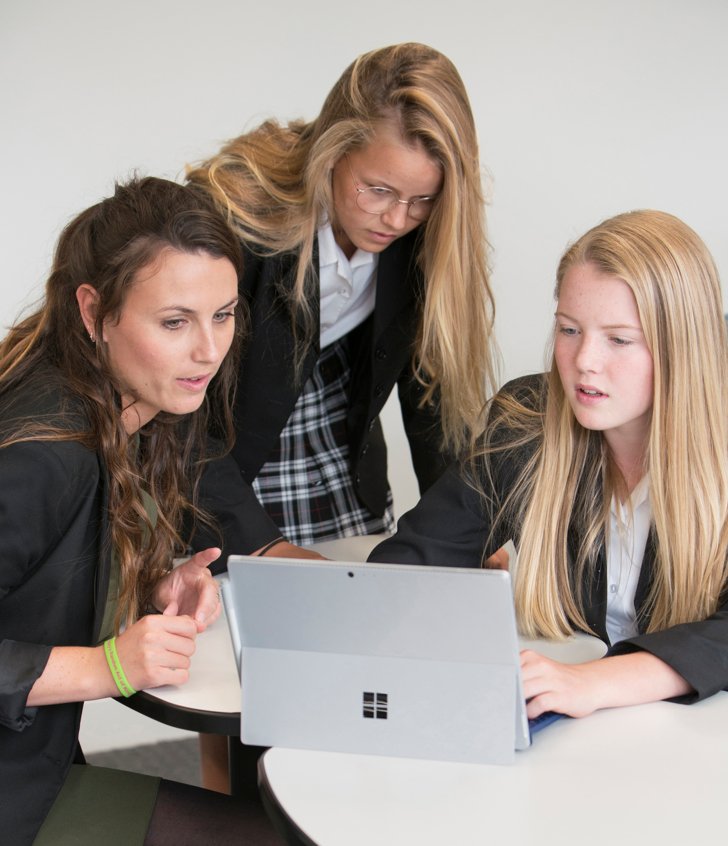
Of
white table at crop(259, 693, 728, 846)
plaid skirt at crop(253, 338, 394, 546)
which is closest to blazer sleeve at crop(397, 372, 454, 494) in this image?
plaid skirt at crop(253, 338, 394, 546)

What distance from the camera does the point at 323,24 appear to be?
9.59 ft

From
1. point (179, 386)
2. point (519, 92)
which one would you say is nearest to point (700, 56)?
point (519, 92)

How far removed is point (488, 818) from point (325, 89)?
2.29 meters

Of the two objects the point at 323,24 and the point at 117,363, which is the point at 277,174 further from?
the point at 323,24

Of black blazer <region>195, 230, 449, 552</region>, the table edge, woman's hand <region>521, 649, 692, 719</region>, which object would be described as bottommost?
the table edge

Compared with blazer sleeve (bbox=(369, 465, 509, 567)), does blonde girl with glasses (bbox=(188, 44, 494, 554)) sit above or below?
above

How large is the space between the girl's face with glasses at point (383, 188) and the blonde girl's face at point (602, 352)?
0.34m

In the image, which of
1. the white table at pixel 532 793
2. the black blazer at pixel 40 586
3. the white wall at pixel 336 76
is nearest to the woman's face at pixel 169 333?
the black blazer at pixel 40 586

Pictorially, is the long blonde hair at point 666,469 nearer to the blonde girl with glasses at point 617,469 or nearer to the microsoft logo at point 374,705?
the blonde girl with glasses at point 617,469

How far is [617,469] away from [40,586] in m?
0.78

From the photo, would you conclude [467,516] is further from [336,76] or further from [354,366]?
[336,76]

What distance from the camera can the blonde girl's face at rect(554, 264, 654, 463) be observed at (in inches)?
56.9

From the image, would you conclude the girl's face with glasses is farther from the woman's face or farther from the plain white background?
the plain white background

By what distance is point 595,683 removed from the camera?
123 centimetres
